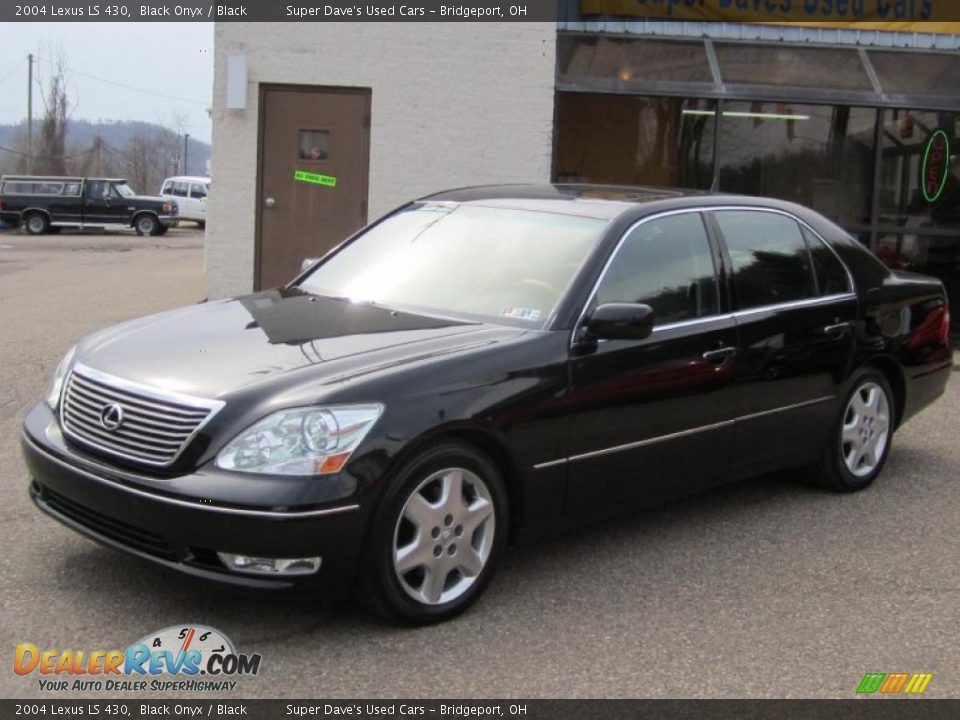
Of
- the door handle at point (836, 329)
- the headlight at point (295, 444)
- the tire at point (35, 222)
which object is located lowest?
the tire at point (35, 222)

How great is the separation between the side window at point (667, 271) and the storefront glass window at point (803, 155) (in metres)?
7.29

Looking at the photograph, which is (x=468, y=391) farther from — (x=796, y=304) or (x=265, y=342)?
(x=796, y=304)

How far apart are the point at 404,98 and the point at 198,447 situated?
845 cm

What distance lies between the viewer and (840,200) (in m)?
12.4

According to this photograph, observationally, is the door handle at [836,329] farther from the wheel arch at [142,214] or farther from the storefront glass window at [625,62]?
the wheel arch at [142,214]

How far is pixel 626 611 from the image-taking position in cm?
421

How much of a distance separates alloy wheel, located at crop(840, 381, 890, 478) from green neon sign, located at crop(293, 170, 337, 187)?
697cm

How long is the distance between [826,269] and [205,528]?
3637mm

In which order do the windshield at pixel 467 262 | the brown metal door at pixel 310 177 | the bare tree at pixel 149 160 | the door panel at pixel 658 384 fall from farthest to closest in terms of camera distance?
the bare tree at pixel 149 160 < the brown metal door at pixel 310 177 < the windshield at pixel 467 262 < the door panel at pixel 658 384

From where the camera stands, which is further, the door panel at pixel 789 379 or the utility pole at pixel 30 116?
the utility pole at pixel 30 116

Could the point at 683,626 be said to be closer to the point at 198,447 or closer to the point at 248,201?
the point at 198,447

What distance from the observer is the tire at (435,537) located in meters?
3.79

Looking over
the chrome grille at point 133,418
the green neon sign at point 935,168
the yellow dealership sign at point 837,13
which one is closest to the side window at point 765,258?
the chrome grille at point 133,418

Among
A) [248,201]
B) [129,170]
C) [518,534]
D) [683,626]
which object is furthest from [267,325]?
[129,170]
